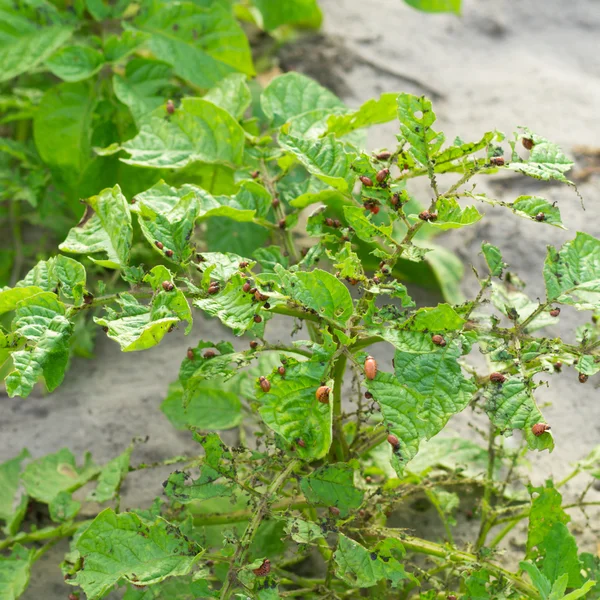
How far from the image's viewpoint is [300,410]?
1.22 metres

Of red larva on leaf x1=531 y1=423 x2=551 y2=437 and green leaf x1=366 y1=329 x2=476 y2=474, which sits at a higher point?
green leaf x1=366 y1=329 x2=476 y2=474

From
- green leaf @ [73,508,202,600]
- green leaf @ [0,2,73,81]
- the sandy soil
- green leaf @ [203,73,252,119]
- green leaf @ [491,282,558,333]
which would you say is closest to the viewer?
green leaf @ [73,508,202,600]

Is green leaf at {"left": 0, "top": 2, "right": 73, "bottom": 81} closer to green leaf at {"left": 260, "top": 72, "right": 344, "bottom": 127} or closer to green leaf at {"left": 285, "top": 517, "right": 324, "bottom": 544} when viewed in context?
green leaf at {"left": 260, "top": 72, "right": 344, "bottom": 127}

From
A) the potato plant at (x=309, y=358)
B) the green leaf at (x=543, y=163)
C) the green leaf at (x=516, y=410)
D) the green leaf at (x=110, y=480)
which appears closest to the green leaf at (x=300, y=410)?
the potato plant at (x=309, y=358)

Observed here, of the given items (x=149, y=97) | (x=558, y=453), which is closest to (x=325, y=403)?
(x=558, y=453)

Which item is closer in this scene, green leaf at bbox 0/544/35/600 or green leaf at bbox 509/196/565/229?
green leaf at bbox 509/196/565/229

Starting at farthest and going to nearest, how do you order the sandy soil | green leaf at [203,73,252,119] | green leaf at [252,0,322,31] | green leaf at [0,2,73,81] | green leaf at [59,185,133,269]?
green leaf at [252,0,322,31] → green leaf at [0,2,73,81] → the sandy soil → green leaf at [203,73,252,119] → green leaf at [59,185,133,269]

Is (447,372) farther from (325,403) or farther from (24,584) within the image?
(24,584)

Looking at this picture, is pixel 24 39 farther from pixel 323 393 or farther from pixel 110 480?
pixel 323 393

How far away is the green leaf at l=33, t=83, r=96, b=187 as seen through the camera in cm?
228

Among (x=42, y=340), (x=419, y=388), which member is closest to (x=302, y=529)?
(x=419, y=388)

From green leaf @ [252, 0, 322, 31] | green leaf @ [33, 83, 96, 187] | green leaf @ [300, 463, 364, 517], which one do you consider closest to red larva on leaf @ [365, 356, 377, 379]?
green leaf @ [300, 463, 364, 517]

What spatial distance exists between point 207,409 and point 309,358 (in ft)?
1.40

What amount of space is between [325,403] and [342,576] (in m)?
0.36
